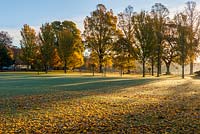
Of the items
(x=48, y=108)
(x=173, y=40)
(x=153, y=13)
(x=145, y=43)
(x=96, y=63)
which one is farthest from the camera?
(x=96, y=63)

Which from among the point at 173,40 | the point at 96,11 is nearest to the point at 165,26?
the point at 173,40

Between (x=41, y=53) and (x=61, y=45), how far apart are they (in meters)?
5.33

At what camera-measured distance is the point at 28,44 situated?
82.6 m

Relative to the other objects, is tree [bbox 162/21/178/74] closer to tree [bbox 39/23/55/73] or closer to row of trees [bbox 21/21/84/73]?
row of trees [bbox 21/21/84/73]

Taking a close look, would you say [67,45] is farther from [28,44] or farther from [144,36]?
[144,36]

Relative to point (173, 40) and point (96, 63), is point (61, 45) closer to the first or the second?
point (96, 63)

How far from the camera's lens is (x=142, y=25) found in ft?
189

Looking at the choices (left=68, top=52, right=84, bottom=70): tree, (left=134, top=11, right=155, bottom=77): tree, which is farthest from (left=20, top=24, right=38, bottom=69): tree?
(left=134, top=11, right=155, bottom=77): tree

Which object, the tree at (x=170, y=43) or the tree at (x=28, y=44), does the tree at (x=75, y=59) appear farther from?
the tree at (x=170, y=43)

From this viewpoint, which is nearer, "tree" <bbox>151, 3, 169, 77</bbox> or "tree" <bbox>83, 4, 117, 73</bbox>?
"tree" <bbox>151, 3, 169, 77</bbox>

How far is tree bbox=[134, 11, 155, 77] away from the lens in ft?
185

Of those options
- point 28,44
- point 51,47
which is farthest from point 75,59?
point 28,44

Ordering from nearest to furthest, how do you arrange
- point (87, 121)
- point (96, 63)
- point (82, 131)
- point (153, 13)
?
1. point (82, 131)
2. point (87, 121)
3. point (153, 13)
4. point (96, 63)

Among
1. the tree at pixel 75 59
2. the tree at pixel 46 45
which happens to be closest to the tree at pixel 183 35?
the tree at pixel 75 59
